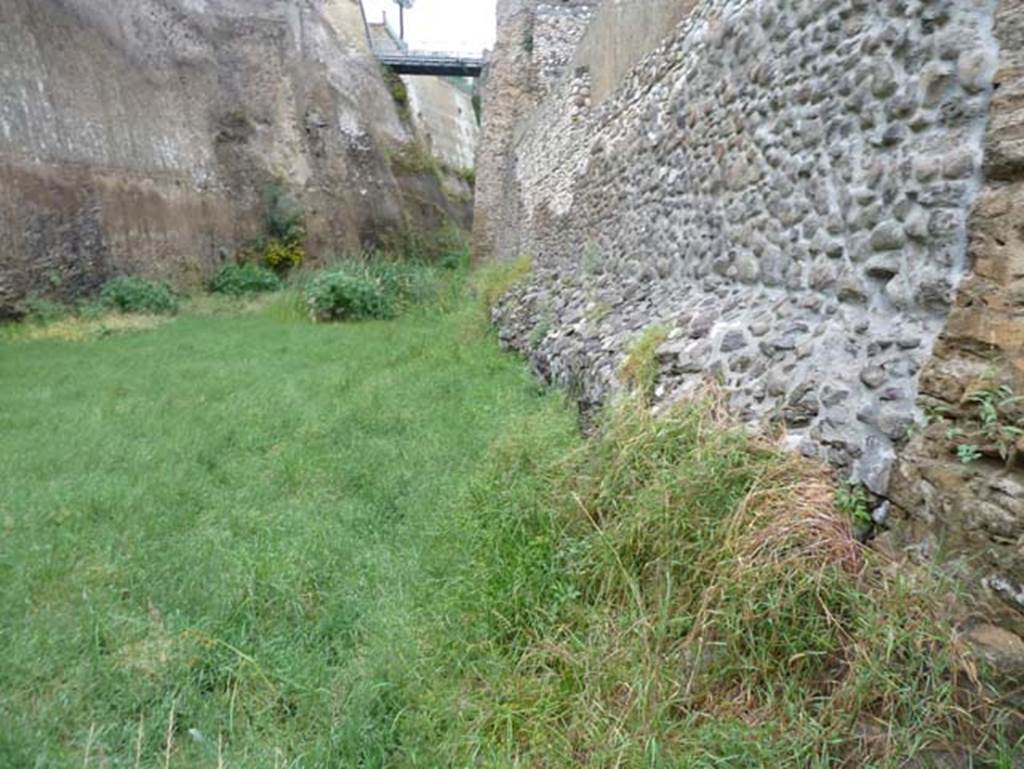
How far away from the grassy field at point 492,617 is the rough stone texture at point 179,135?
10.1 meters

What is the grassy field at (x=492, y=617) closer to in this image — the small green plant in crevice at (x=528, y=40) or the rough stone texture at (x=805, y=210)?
the rough stone texture at (x=805, y=210)

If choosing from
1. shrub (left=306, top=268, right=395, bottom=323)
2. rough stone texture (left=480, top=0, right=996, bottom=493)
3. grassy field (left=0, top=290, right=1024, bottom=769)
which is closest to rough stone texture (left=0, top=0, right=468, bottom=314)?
shrub (left=306, top=268, right=395, bottom=323)

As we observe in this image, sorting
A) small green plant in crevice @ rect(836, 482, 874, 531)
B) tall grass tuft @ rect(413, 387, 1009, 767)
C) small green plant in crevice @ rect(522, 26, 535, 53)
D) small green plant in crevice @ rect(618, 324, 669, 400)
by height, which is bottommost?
tall grass tuft @ rect(413, 387, 1009, 767)

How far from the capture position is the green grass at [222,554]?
2.21 m

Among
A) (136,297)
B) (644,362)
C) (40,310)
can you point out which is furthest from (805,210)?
(136,297)

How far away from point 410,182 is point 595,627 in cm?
1923

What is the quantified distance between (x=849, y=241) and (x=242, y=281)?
48.7ft

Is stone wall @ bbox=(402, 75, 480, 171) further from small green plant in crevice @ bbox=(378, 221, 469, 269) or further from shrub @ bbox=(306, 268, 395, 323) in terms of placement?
shrub @ bbox=(306, 268, 395, 323)

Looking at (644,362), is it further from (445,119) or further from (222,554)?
(445,119)

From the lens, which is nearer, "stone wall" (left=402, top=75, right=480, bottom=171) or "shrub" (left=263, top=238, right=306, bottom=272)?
"shrub" (left=263, top=238, right=306, bottom=272)

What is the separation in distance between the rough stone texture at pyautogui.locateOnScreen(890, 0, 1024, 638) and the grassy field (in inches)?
5.6

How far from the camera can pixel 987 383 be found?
187 cm

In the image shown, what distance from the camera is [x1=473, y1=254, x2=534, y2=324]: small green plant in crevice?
9.70 metres

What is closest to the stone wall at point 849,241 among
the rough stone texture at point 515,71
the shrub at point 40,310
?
the shrub at point 40,310
